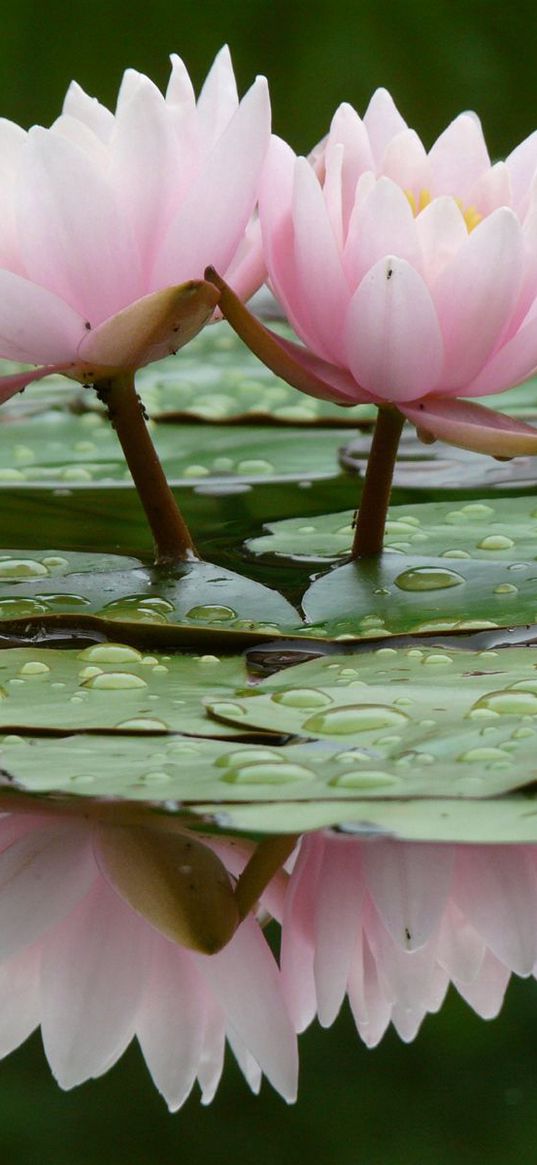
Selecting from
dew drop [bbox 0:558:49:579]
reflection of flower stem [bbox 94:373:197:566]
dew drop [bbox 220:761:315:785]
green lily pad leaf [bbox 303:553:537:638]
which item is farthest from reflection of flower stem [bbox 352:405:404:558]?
dew drop [bbox 220:761:315:785]

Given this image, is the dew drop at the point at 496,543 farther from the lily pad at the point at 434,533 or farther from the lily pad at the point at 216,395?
the lily pad at the point at 216,395

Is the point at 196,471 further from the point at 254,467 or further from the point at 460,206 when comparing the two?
the point at 460,206

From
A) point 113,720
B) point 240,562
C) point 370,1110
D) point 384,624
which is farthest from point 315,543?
point 370,1110

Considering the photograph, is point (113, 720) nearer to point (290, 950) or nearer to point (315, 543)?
point (290, 950)

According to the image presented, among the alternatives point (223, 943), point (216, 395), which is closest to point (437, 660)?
point (223, 943)

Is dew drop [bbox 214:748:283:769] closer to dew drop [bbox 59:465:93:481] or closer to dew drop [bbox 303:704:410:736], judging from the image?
dew drop [bbox 303:704:410:736]

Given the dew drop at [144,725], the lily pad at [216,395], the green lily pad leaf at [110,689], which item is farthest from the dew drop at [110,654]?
the lily pad at [216,395]
